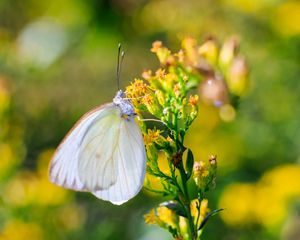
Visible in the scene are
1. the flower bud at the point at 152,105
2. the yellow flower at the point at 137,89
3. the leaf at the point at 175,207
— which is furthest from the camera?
the yellow flower at the point at 137,89

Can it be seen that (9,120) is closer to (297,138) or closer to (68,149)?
(68,149)

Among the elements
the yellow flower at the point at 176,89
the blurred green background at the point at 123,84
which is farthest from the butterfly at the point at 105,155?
the blurred green background at the point at 123,84

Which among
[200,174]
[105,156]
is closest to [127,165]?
[105,156]

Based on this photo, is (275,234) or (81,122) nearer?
(81,122)

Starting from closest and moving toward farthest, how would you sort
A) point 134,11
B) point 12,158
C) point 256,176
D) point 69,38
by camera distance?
1. point 12,158
2. point 256,176
3. point 69,38
4. point 134,11

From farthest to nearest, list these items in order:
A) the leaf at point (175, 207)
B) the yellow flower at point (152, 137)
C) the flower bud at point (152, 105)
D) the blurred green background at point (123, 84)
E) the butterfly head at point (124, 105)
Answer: the blurred green background at point (123, 84) → the butterfly head at point (124, 105) → the flower bud at point (152, 105) → the yellow flower at point (152, 137) → the leaf at point (175, 207)

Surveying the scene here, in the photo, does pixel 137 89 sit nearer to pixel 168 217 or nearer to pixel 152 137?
pixel 152 137

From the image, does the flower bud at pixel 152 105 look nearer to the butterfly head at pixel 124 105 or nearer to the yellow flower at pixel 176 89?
the yellow flower at pixel 176 89

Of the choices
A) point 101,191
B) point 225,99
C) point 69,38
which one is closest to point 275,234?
point 225,99
